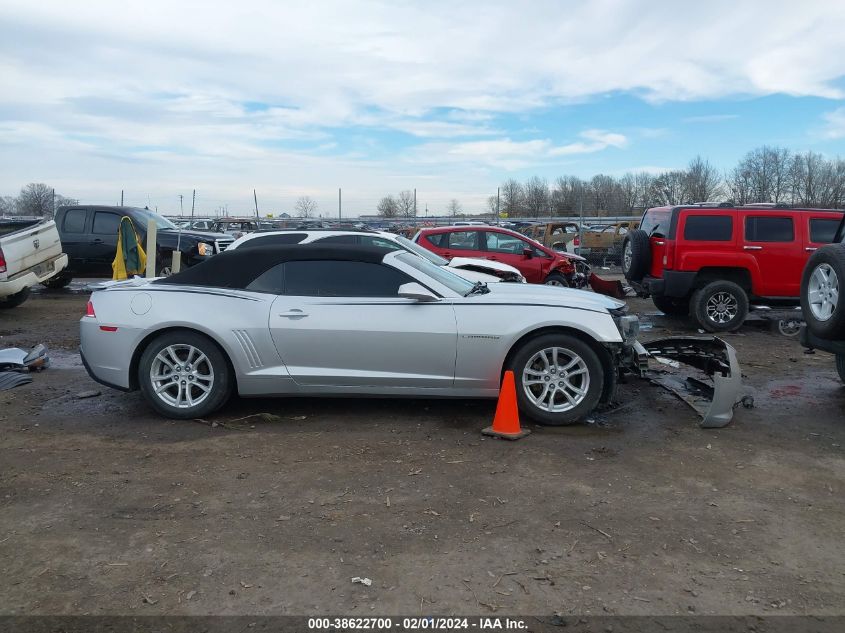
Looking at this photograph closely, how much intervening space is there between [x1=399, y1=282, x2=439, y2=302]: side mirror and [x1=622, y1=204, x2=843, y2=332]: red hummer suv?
624 centimetres

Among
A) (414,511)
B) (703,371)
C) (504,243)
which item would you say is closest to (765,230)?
(504,243)

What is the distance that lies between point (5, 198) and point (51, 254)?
4237 cm

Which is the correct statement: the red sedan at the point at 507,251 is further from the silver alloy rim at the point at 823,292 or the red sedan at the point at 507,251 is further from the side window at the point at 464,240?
the silver alloy rim at the point at 823,292

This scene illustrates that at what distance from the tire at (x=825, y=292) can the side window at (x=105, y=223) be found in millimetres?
13353

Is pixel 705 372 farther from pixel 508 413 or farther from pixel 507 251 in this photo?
pixel 507 251

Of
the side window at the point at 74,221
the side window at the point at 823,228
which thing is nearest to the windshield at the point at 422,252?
Result: the side window at the point at 823,228

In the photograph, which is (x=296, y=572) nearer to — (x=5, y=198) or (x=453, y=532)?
(x=453, y=532)

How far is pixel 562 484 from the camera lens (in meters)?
4.30

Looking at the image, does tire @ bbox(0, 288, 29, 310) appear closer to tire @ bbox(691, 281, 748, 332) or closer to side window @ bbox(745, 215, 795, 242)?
tire @ bbox(691, 281, 748, 332)

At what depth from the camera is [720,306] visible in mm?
10516

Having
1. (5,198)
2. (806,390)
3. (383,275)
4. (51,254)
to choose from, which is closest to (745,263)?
(806,390)

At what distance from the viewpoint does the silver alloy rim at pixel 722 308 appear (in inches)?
412

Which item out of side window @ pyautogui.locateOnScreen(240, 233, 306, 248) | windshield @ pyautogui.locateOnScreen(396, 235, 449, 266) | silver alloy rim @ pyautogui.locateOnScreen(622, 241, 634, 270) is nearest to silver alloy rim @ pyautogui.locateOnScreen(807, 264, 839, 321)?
windshield @ pyautogui.locateOnScreen(396, 235, 449, 266)

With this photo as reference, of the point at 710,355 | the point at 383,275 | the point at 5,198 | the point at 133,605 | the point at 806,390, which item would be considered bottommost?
the point at 133,605
